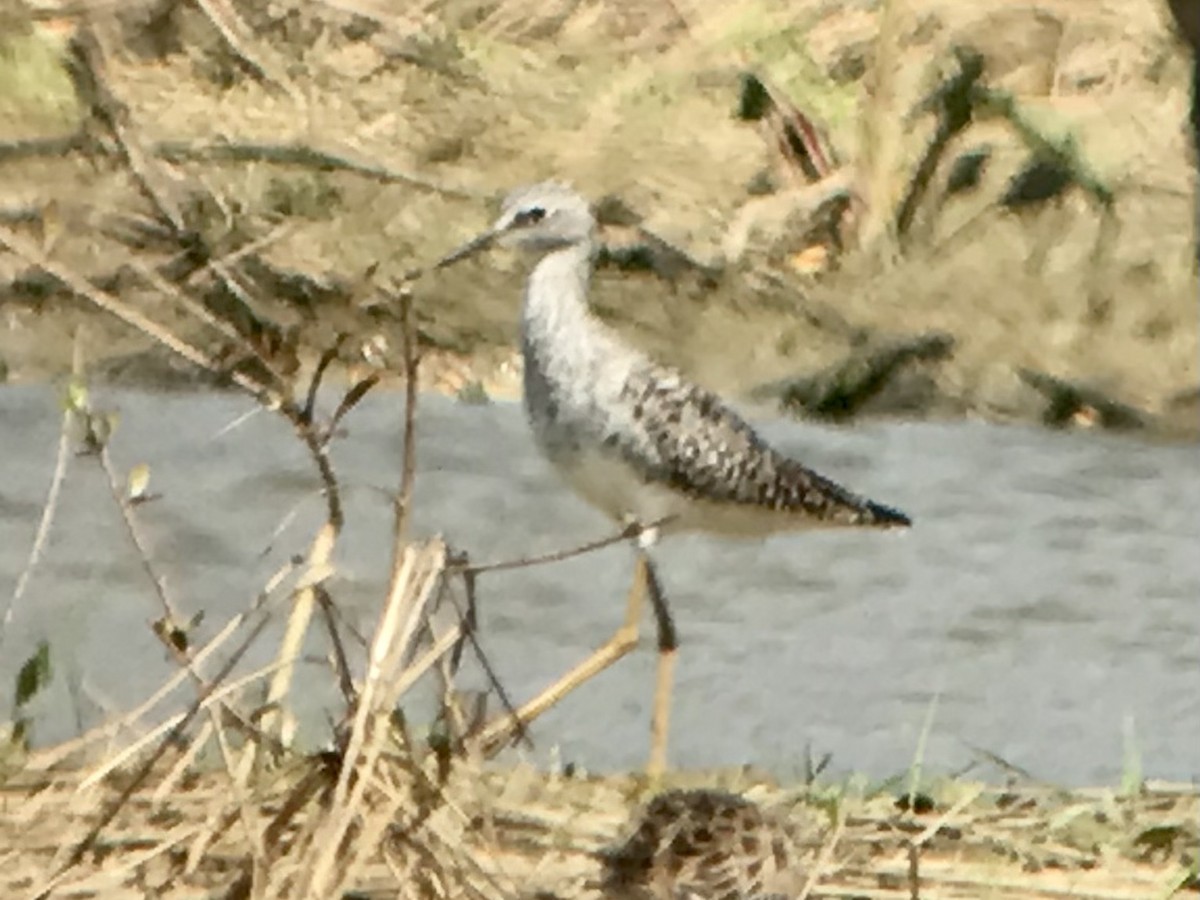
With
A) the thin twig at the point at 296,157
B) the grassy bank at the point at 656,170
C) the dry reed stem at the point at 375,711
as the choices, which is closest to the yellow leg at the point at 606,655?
the grassy bank at the point at 656,170

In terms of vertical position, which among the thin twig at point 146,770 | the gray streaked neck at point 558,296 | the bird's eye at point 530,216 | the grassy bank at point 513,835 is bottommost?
the grassy bank at point 513,835

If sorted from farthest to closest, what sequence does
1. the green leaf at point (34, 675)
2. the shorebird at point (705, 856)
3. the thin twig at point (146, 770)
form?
the green leaf at point (34, 675), the shorebird at point (705, 856), the thin twig at point (146, 770)

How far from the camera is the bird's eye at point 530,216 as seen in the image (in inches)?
62.9

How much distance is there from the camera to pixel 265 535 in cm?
162

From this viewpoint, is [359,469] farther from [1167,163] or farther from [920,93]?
[1167,163]

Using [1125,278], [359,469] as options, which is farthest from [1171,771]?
[359,469]

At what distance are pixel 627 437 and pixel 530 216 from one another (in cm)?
18

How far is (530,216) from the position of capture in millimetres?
1599

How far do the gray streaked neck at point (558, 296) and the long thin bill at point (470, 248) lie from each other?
0.13ft

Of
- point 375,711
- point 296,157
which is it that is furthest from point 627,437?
point 375,711

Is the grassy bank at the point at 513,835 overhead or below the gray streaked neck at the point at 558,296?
below

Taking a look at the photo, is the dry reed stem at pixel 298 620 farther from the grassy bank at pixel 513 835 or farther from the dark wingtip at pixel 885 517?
the dark wingtip at pixel 885 517

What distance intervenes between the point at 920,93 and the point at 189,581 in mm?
636

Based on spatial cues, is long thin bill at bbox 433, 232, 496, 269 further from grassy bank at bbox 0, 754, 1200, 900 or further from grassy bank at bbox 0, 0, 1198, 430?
grassy bank at bbox 0, 754, 1200, 900
